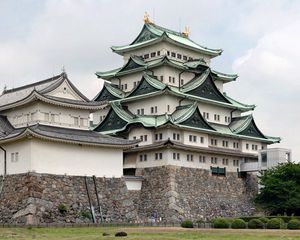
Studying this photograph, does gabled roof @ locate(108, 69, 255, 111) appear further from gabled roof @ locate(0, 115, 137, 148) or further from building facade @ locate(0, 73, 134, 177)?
Answer: building facade @ locate(0, 73, 134, 177)

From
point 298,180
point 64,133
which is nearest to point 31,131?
point 64,133

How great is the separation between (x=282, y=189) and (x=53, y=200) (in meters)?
26.0

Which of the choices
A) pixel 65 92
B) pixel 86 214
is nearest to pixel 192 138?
pixel 65 92

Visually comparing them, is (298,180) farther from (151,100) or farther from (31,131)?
(31,131)

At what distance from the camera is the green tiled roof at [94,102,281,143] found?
65.6m

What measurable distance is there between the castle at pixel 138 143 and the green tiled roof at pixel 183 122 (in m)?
0.13

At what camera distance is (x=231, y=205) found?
6825 centimetres

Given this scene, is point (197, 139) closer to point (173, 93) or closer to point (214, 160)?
point (214, 160)

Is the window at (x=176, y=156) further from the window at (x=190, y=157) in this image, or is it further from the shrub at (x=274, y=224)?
the shrub at (x=274, y=224)

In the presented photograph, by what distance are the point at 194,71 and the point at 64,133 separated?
2355 centimetres

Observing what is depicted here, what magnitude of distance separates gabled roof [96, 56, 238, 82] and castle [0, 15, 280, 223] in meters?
0.17

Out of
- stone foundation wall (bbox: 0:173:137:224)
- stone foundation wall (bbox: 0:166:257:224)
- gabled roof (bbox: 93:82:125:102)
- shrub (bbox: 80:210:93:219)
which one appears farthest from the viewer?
gabled roof (bbox: 93:82:125:102)

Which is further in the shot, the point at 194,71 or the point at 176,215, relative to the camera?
the point at 194,71

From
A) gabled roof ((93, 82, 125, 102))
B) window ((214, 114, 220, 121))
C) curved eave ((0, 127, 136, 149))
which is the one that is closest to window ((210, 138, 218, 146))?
window ((214, 114, 220, 121))
